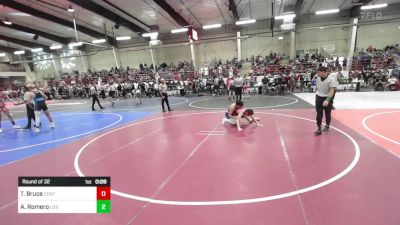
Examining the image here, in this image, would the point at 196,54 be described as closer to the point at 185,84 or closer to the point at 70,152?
the point at 185,84

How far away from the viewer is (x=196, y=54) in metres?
28.3

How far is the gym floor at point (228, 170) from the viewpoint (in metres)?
3.27

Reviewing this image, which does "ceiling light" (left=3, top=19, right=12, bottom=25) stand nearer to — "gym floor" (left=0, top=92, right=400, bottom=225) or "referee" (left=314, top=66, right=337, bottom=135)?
"gym floor" (left=0, top=92, right=400, bottom=225)

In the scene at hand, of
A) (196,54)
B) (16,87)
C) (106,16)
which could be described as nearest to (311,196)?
(106,16)

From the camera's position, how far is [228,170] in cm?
466

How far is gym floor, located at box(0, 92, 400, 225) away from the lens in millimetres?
3266

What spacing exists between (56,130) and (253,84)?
15.1 m

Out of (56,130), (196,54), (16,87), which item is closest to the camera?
(56,130)

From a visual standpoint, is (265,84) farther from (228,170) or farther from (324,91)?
(228,170)

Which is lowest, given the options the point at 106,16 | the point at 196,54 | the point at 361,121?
the point at 361,121
